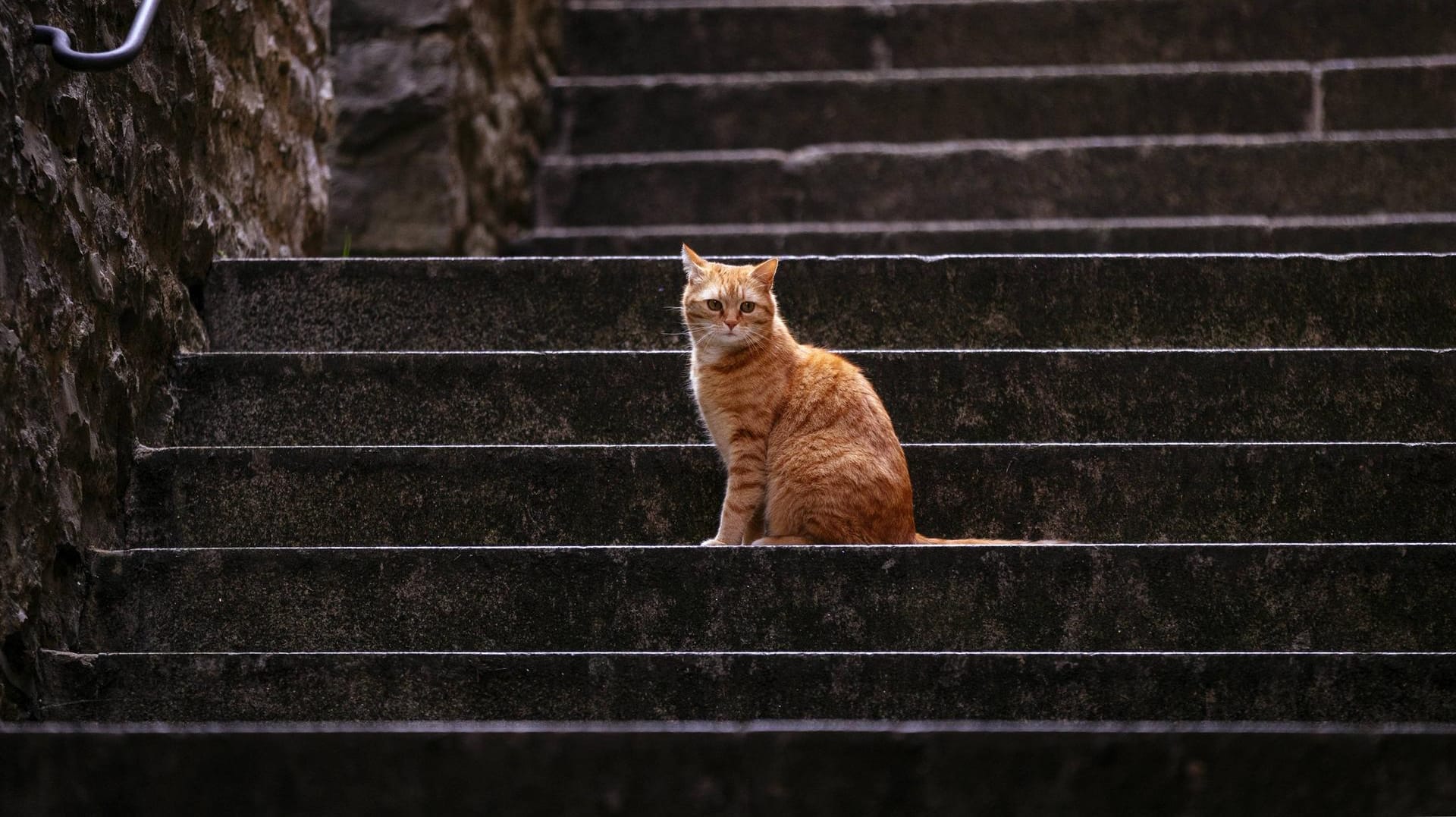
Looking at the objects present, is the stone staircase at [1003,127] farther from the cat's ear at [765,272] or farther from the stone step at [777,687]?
the stone step at [777,687]

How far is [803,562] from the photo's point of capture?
2.88 meters

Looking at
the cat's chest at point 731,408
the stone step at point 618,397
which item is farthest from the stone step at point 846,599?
the stone step at point 618,397

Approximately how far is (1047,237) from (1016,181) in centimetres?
55

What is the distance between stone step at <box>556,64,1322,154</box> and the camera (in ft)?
19.6

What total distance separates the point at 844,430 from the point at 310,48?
2.67 meters

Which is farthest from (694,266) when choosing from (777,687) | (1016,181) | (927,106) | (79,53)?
(927,106)

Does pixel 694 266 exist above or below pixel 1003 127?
below

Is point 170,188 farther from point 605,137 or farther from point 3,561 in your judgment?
point 605,137

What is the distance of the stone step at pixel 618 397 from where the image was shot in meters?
3.52

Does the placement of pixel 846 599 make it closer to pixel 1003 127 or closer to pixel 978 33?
pixel 1003 127

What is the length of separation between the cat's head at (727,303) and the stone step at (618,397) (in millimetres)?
243

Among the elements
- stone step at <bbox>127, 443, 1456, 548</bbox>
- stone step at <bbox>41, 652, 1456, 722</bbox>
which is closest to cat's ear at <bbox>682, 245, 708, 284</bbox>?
stone step at <bbox>127, 443, 1456, 548</bbox>

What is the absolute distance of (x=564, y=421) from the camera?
140 inches
